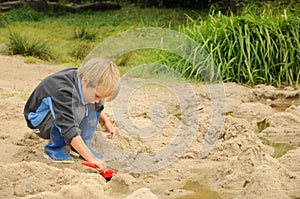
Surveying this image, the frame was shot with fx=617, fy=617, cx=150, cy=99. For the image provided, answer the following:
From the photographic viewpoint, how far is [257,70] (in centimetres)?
697

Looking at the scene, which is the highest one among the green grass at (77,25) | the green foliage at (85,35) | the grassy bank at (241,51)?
the grassy bank at (241,51)

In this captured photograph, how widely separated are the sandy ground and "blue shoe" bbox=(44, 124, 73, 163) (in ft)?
0.17

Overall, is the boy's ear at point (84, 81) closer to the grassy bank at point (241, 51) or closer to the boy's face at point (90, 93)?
the boy's face at point (90, 93)

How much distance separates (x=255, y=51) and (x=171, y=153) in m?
2.95

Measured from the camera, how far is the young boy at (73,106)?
145 inches

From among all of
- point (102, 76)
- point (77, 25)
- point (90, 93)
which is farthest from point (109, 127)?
point (77, 25)

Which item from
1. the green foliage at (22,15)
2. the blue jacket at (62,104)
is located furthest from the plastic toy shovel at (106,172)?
the green foliage at (22,15)

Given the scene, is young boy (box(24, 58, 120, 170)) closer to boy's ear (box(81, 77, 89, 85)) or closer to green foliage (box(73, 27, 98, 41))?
boy's ear (box(81, 77, 89, 85))

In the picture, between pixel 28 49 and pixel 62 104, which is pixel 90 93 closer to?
pixel 62 104

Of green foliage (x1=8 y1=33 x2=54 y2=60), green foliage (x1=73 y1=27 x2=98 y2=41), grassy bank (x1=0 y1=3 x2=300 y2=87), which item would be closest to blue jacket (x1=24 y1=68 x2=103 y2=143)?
grassy bank (x1=0 y1=3 x2=300 y2=87)

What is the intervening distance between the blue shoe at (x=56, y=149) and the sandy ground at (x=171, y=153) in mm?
53

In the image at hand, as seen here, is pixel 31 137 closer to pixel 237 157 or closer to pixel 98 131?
pixel 98 131

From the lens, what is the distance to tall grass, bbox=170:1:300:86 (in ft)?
22.9

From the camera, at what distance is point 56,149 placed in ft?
13.3
